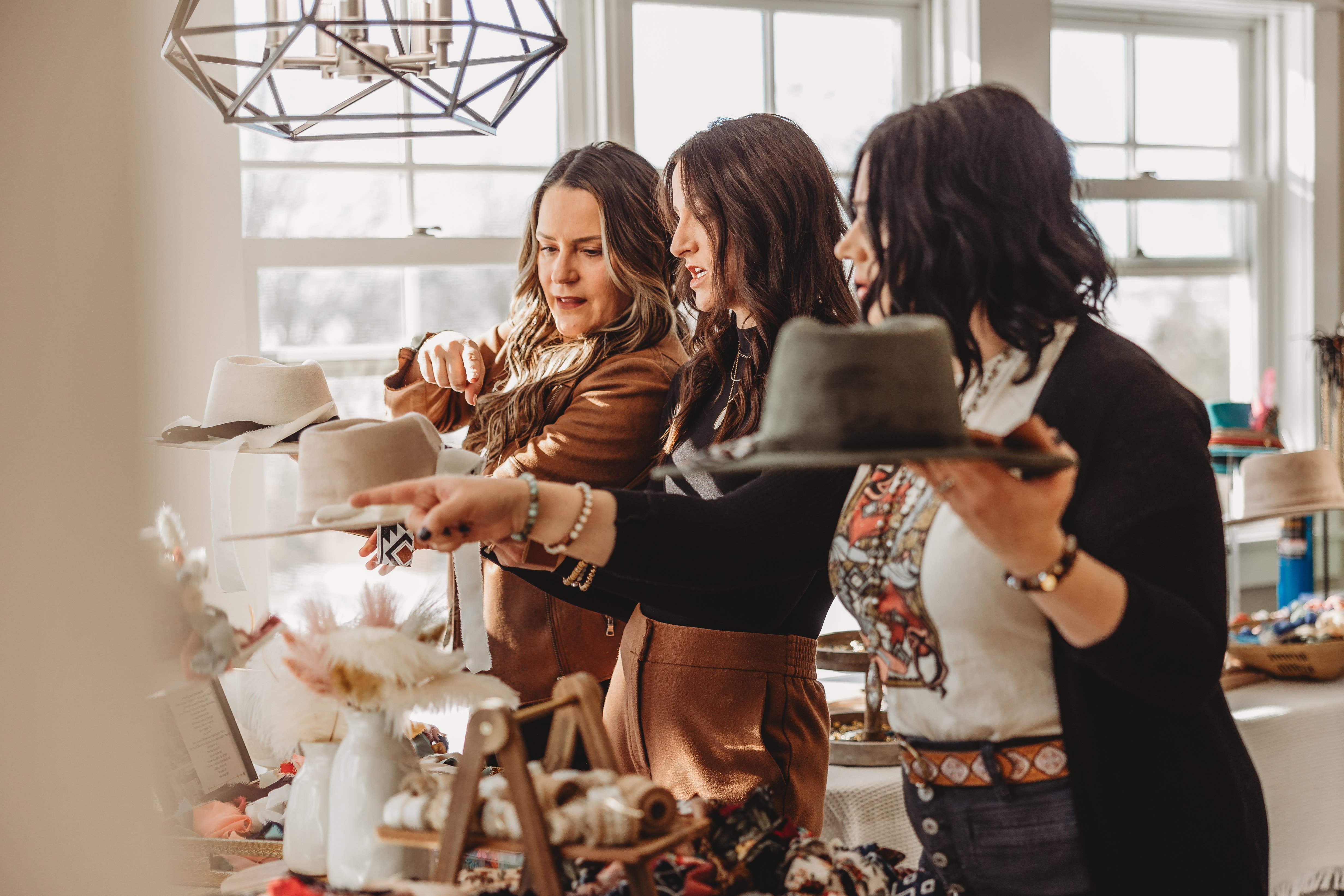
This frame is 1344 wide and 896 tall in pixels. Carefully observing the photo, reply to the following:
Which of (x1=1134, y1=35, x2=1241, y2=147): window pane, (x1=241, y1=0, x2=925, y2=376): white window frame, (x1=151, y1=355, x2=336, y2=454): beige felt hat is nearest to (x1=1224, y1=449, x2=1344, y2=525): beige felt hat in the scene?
(x1=241, y1=0, x2=925, y2=376): white window frame

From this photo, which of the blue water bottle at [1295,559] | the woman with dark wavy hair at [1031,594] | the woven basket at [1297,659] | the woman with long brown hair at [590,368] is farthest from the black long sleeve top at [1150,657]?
the blue water bottle at [1295,559]

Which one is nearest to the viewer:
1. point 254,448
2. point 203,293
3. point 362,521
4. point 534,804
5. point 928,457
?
point 928,457

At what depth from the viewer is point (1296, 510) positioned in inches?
105

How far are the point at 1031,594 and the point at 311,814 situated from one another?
0.72 metres

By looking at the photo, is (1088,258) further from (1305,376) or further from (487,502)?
(1305,376)

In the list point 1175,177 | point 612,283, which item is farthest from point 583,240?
point 1175,177

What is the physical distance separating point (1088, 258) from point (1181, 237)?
2955 mm

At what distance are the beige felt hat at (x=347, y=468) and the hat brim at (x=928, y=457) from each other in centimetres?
46

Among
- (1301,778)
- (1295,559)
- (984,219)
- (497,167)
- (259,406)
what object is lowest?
(1301,778)

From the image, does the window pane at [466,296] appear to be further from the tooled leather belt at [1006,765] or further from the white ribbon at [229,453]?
the tooled leather belt at [1006,765]

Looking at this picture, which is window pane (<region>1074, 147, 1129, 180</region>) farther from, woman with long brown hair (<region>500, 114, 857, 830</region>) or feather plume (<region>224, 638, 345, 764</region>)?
feather plume (<region>224, 638, 345, 764</region>)

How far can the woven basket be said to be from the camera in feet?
8.71

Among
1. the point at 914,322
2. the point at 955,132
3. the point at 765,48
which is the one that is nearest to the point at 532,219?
the point at 955,132

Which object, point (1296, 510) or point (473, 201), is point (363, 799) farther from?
point (1296, 510)
